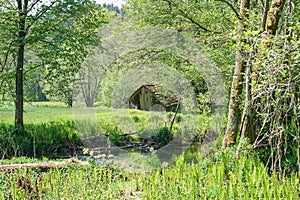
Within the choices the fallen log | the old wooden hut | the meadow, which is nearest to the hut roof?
the old wooden hut

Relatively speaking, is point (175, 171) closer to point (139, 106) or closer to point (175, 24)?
point (139, 106)

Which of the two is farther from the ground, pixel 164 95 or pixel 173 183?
pixel 164 95

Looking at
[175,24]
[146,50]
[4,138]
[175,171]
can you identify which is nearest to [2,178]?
[175,171]

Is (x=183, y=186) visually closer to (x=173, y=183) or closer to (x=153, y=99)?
(x=173, y=183)

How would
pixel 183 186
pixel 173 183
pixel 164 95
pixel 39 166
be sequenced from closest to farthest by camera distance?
pixel 183 186 < pixel 173 183 < pixel 39 166 < pixel 164 95

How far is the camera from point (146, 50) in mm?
6719

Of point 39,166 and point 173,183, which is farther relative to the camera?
point 39,166

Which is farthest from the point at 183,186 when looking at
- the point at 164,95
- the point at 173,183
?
the point at 164,95

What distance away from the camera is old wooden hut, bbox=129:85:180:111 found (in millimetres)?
7707

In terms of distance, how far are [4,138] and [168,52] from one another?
4438 mm

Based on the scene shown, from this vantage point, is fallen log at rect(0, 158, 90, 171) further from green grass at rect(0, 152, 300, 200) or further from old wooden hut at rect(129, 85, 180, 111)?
old wooden hut at rect(129, 85, 180, 111)

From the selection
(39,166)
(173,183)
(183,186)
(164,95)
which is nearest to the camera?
(183,186)

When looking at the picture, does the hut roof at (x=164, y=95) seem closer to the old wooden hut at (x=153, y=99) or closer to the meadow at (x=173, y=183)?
A: the old wooden hut at (x=153, y=99)

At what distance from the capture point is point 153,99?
826cm
